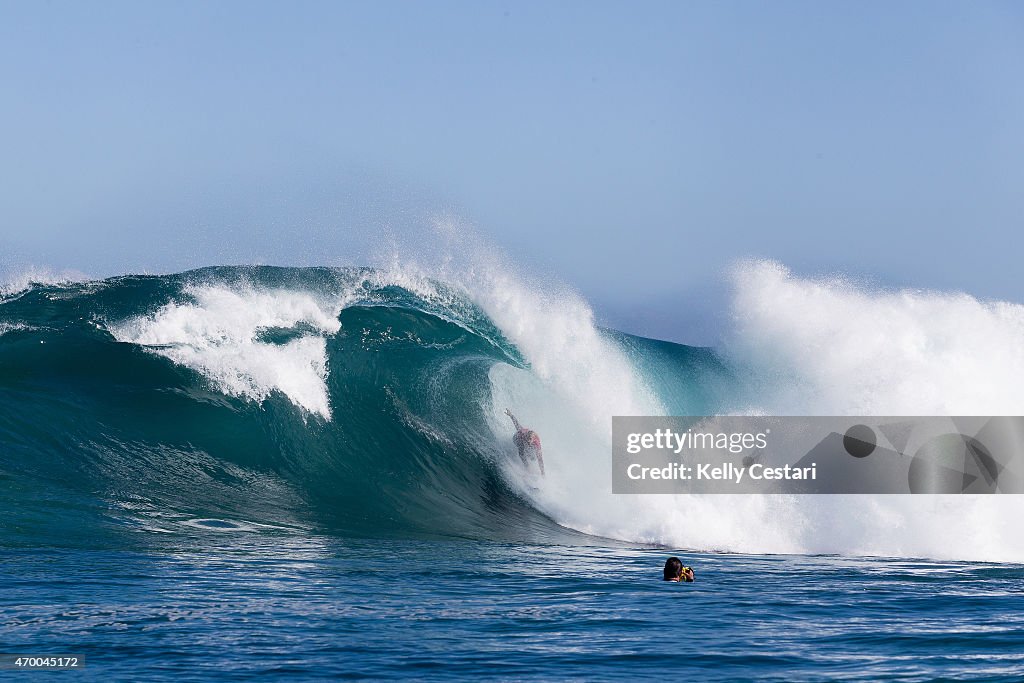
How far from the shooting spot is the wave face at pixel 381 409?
14.0 metres

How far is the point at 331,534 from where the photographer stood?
12.8 meters

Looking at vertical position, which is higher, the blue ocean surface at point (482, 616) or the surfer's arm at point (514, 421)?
the surfer's arm at point (514, 421)

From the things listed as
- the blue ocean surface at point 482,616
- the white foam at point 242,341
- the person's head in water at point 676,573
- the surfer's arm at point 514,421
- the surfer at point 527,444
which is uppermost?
the white foam at point 242,341

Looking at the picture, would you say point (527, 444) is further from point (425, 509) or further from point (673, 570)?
point (673, 570)

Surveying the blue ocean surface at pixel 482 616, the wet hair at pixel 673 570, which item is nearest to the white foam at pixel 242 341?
the blue ocean surface at pixel 482 616

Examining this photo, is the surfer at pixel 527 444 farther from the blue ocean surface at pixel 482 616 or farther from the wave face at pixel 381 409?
the blue ocean surface at pixel 482 616

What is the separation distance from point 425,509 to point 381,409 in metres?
3.38

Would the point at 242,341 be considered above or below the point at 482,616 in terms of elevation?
above

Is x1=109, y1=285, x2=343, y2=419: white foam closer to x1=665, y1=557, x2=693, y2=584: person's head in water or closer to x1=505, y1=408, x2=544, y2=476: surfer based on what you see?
x1=505, y1=408, x2=544, y2=476: surfer

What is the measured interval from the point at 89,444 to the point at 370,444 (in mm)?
4215

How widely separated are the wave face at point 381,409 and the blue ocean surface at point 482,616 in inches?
84.2

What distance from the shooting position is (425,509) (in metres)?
14.6

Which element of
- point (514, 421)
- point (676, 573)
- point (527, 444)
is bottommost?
point (676, 573)

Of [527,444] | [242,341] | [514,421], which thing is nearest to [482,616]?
[527,444]
